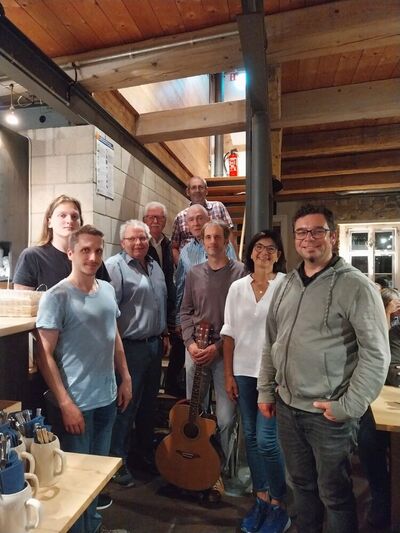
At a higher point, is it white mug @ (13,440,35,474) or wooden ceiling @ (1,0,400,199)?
wooden ceiling @ (1,0,400,199)

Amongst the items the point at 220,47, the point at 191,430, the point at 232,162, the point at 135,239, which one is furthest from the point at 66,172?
the point at 232,162

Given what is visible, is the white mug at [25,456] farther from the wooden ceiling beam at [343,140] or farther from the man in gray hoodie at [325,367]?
the wooden ceiling beam at [343,140]

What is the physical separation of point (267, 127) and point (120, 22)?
1.18 m

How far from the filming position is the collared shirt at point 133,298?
2.28 meters

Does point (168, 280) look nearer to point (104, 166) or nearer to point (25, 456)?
point (104, 166)

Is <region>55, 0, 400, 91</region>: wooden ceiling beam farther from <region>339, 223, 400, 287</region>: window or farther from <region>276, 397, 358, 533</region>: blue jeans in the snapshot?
<region>339, 223, 400, 287</region>: window

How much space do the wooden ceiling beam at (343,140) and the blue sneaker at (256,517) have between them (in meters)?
3.89

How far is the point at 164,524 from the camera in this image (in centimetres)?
202

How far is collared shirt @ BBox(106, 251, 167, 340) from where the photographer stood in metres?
2.28

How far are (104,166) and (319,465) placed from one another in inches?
93.5

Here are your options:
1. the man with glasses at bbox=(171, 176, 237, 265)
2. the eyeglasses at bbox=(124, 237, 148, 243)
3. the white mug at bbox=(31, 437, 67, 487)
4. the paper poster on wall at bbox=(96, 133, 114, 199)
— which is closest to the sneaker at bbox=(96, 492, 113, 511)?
the white mug at bbox=(31, 437, 67, 487)

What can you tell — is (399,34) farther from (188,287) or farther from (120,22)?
(188,287)

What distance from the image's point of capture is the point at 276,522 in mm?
1880

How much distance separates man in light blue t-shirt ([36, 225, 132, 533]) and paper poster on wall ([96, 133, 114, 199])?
125 cm
